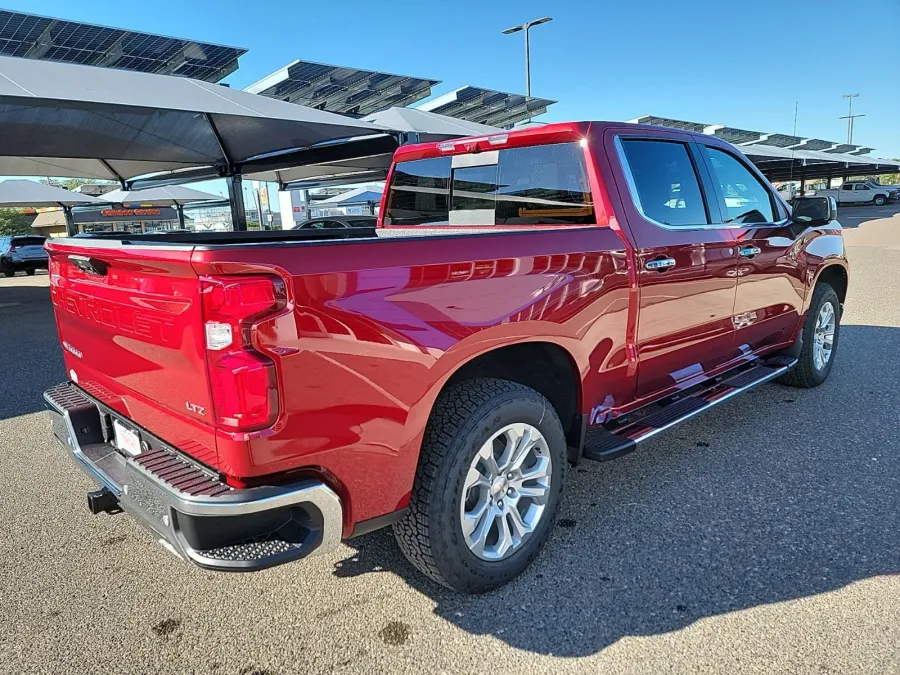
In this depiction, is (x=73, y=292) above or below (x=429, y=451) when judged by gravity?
above

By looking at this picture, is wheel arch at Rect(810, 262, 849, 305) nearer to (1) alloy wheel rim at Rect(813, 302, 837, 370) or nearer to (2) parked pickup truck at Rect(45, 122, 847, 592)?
(1) alloy wheel rim at Rect(813, 302, 837, 370)

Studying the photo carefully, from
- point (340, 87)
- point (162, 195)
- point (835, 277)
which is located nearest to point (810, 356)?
point (835, 277)

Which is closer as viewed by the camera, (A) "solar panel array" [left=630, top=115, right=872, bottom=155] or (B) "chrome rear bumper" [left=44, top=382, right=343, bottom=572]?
(B) "chrome rear bumper" [left=44, top=382, right=343, bottom=572]

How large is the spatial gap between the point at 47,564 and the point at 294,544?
1710mm

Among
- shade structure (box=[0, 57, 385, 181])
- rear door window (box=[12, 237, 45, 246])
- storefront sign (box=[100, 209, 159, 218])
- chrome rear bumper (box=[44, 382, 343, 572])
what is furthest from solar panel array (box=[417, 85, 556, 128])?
storefront sign (box=[100, 209, 159, 218])

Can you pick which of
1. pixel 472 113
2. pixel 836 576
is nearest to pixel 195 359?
pixel 836 576

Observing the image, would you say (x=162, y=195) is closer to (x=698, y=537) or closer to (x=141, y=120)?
(x=141, y=120)

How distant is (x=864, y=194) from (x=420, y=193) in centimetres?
5987

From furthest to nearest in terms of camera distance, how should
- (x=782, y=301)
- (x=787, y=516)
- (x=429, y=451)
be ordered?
(x=782, y=301)
(x=787, y=516)
(x=429, y=451)

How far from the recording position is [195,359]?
1.94m

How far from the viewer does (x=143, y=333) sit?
7.09ft

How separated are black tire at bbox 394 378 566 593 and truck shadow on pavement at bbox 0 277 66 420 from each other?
4532 mm

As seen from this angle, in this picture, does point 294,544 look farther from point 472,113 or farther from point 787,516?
point 472,113

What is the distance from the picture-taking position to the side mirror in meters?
4.41
